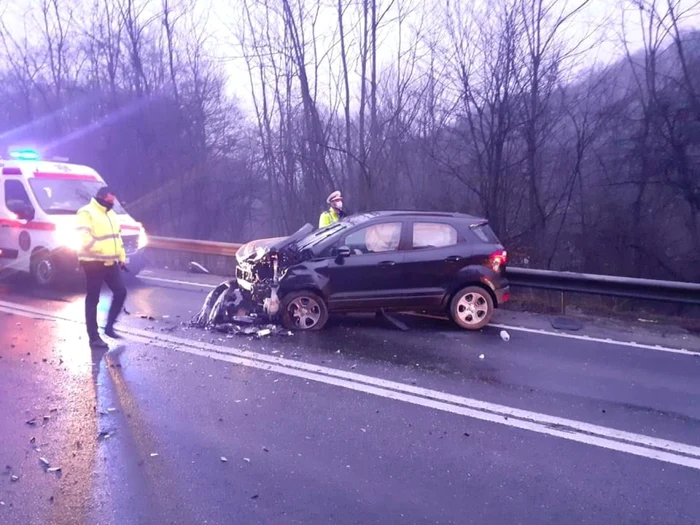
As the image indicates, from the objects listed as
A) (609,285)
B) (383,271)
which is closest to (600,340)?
(609,285)

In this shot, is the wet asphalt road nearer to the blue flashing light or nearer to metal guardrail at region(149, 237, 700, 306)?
metal guardrail at region(149, 237, 700, 306)

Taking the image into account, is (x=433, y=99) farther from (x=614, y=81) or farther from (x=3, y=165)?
(x=3, y=165)

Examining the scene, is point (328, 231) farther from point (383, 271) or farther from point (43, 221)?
point (43, 221)

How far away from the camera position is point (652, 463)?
433 cm

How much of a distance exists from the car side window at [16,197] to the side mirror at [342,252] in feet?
20.4

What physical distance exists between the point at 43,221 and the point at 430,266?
686cm

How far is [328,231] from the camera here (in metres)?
8.30

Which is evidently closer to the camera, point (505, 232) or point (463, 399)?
point (463, 399)

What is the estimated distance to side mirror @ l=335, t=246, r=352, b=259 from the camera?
780 cm

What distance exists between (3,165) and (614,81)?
50.4 feet

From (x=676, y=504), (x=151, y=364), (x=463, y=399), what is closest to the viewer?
(x=676, y=504)

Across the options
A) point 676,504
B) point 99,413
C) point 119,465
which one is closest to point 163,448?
point 119,465

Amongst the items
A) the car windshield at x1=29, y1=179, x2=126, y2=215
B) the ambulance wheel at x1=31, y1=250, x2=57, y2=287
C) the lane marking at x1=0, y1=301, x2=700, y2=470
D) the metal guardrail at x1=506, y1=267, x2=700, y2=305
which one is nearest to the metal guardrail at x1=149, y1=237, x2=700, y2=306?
the metal guardrail at x1=506, y1=267, x2=700, y2=305

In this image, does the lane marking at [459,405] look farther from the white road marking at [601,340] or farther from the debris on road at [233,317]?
the white road marking at [601,340]
